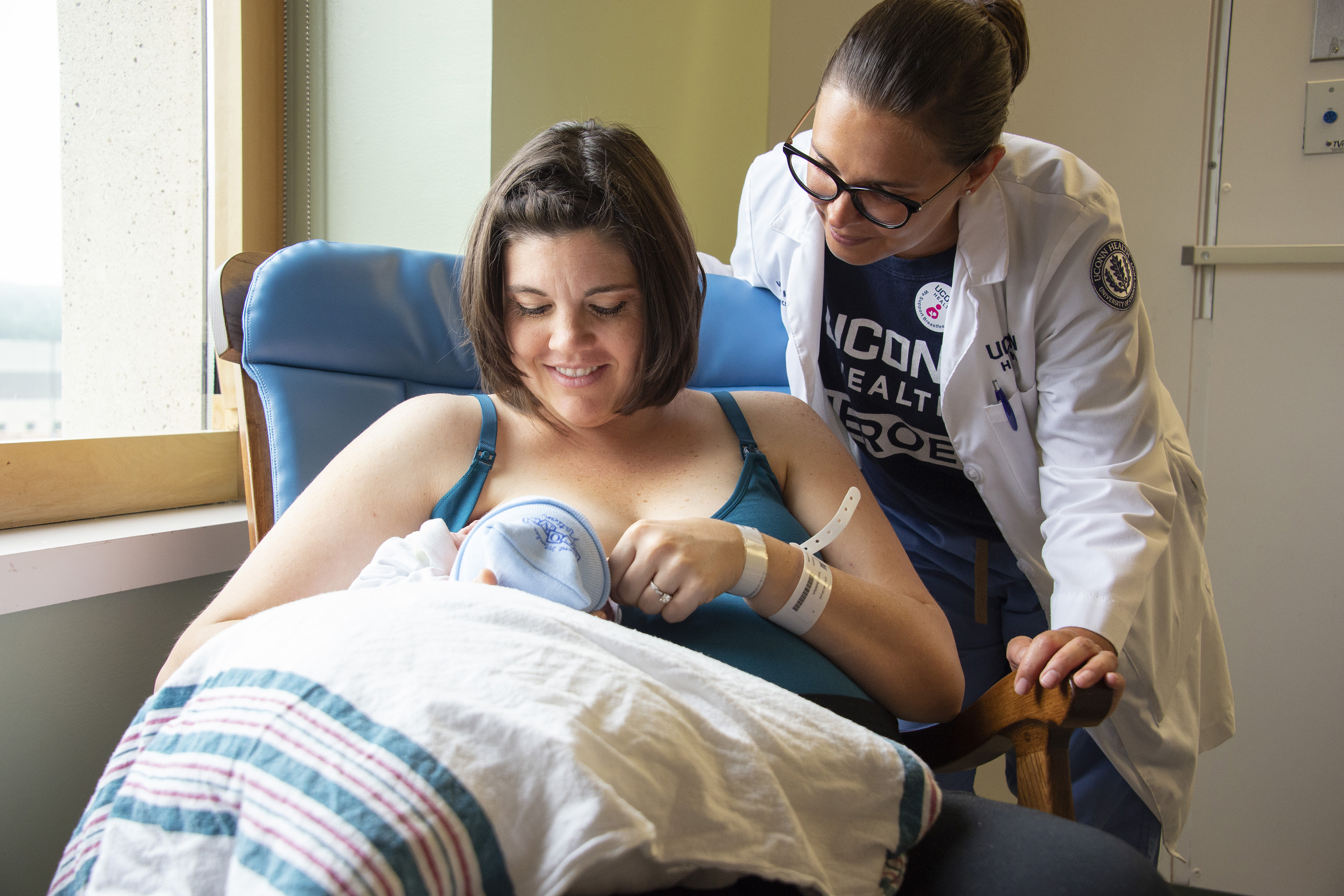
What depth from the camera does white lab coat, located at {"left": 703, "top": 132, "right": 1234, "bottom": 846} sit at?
122cm

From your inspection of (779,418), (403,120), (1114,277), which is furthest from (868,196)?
(403,120)

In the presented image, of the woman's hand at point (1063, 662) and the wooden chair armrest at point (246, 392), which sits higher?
the wooden chair armrest at point (246, 392)

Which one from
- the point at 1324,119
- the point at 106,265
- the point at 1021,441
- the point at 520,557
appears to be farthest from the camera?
the point at 1324,119

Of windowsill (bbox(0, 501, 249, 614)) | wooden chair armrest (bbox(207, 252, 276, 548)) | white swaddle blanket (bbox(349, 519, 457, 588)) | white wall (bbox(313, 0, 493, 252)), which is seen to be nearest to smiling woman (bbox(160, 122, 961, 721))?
white swaddle blanket (bbox(349, 519, 457, 588))

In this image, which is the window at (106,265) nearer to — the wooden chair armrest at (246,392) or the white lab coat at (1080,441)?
the wooden chair armrest at (246,392)

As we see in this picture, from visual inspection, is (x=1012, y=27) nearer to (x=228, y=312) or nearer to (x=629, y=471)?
(x=629, y=471)

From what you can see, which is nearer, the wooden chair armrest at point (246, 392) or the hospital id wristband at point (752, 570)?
the hospital id wristband at point (752, 570)

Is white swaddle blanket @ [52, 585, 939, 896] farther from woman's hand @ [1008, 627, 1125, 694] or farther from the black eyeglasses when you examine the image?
the black eyeglasses

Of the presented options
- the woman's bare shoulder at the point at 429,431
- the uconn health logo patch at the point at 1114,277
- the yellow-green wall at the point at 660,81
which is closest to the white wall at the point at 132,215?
the yellow-green wall at the point at 660,81

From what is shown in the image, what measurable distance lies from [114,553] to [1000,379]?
1392mm

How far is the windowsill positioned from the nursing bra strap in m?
1.02

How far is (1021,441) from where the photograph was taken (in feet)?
4.49

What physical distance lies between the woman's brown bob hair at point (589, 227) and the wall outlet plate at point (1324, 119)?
2031 mm

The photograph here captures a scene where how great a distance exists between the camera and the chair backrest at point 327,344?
3.88ft
